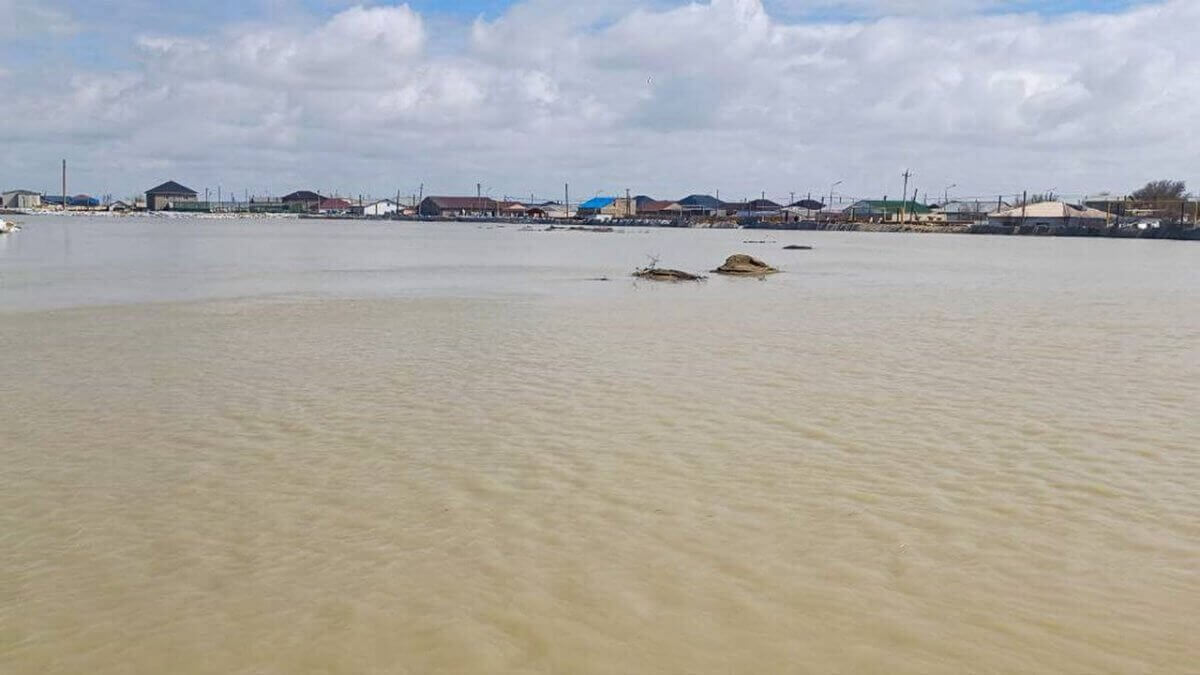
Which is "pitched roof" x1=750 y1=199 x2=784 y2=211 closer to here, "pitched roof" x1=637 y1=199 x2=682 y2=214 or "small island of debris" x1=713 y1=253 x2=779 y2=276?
"pitched roof" x1=637 y1=199 x2=682 y2=214

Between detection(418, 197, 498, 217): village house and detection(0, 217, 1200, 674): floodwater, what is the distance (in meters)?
178

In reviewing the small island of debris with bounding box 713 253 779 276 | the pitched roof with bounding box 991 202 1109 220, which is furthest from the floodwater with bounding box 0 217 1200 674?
the pitched roof with bounding box 991 202 1109 220

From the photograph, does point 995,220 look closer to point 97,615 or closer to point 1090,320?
point 1090,320

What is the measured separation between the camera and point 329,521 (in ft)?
20.1

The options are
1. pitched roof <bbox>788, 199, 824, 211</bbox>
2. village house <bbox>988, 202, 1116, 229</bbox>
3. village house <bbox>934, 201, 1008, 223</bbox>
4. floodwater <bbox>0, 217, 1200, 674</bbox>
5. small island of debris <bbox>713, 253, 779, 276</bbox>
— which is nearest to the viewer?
floodwater <bbox>0, 217, 1200, 674</bbox>

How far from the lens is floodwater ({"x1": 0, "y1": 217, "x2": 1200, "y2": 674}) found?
4.53 metres

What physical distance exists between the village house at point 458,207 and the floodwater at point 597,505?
178 metres

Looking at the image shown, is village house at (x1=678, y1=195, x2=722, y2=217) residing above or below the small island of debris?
above

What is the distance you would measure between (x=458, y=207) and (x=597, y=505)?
190m

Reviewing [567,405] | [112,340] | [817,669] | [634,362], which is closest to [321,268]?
[112,340]

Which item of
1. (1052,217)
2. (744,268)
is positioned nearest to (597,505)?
(744,268)

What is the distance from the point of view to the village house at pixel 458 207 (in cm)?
19100

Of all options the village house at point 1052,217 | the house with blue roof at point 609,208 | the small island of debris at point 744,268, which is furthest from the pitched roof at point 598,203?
the small island of debris at point 744,268

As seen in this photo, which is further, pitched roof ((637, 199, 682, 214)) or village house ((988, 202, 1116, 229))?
pitched roof ((637, 199, 682, 214))
